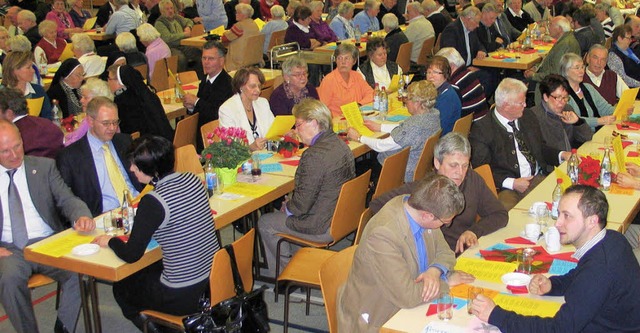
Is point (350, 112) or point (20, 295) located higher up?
point (350, 112)

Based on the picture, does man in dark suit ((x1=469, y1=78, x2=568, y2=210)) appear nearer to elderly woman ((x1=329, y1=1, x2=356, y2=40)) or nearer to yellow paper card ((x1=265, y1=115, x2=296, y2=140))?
yellow paper card ((x1=265, y1=115, x2=296, y2=140))

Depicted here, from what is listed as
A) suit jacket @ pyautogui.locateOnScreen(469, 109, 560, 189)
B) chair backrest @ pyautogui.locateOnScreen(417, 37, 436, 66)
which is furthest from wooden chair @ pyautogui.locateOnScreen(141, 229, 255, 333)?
chair backrest @ pyautogui.locateOnScreen(417, 37, 436, 66)

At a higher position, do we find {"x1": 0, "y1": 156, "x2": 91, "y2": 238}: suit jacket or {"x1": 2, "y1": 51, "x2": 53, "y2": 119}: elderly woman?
{"x1": 2, "y1": 51, "x2": 53, "y2": 119}: elderly woman

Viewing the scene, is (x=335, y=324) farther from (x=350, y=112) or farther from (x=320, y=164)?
(x=350, y=112)

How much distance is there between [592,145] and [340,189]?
2296 mm

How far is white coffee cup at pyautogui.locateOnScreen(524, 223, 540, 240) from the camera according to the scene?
4.14 meters

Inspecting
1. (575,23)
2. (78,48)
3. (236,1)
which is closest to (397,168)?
(78,48)

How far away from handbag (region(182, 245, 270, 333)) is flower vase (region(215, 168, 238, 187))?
150cm

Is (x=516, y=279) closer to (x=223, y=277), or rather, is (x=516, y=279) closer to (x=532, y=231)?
(x=532, y=231)

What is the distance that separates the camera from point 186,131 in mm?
6594

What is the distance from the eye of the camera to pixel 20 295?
4.40 metres

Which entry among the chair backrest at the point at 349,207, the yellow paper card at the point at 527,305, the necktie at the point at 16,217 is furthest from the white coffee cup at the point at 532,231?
the necktie at the point at 16,217

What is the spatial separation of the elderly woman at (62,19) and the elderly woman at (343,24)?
4023mm

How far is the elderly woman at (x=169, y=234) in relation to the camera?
386cm
